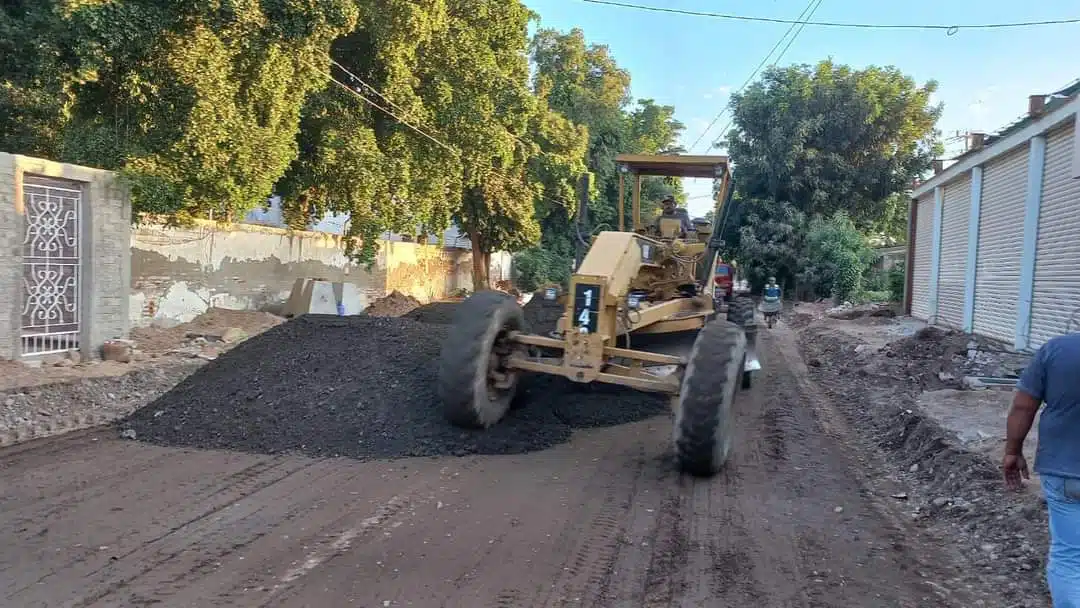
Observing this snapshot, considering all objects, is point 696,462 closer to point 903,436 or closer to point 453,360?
point 453,360

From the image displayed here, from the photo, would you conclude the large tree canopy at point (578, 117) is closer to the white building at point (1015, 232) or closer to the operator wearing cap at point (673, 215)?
the white building at point (1015, 232)

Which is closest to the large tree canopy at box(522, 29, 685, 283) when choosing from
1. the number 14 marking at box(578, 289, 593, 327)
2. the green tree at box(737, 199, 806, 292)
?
the green tree at box(737, 199, 806, 292)

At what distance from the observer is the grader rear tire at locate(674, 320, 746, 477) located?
602 centimetres

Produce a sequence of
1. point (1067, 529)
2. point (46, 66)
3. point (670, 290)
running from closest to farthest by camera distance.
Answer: point (1067, 529), point (670, 290), point (46, 66)

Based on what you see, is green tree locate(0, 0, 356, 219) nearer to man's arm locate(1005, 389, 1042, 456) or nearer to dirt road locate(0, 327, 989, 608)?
dirt road locate(0, 327, 989, 608)

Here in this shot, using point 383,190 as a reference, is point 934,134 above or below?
above

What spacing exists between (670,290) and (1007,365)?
606cm

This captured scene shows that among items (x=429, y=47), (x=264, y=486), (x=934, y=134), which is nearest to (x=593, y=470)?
(x=264, y=486)

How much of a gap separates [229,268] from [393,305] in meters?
6.07

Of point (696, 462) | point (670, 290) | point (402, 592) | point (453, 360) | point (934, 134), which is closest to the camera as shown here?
point (402, 592)

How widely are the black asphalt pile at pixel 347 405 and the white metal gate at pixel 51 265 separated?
2.39 meters

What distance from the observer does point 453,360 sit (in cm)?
682

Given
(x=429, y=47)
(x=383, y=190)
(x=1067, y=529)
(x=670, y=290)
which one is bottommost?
(x=1067, y=529)

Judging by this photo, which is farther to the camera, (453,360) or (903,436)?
(903,436)
